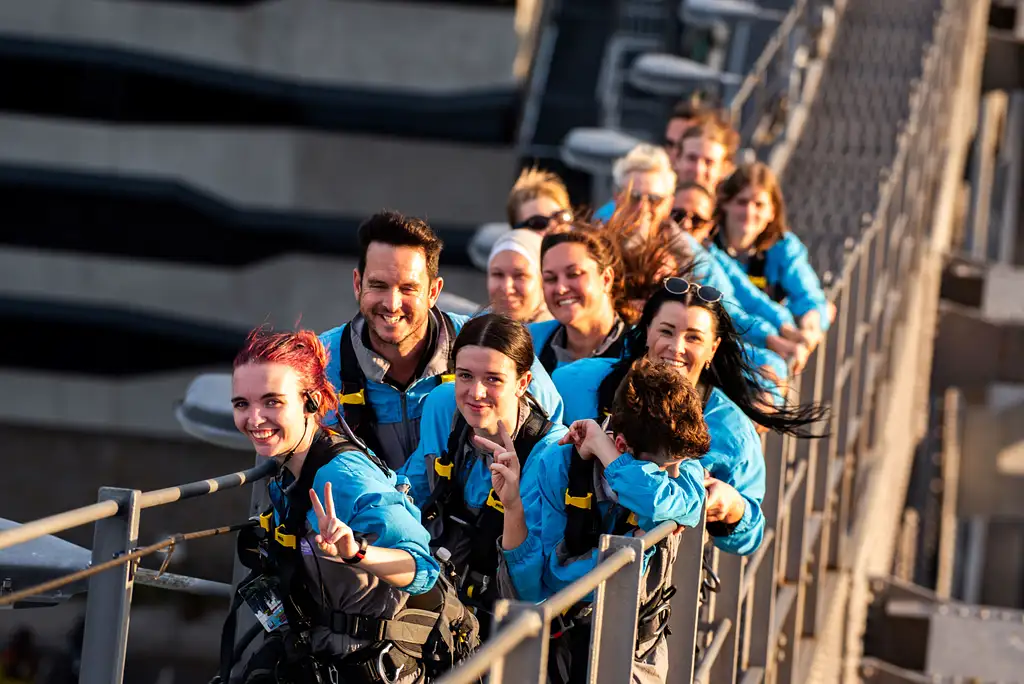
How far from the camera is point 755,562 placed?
16.5 feet

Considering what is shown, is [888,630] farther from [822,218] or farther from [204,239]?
[204,239]

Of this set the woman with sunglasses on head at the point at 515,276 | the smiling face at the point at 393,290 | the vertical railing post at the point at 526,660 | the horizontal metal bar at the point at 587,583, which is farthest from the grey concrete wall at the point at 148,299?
the vertical railing post at the point at 526,660

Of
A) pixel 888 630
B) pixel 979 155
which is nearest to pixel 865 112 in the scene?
pixel 888 630

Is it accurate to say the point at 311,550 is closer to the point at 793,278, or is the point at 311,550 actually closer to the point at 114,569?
the point at 114,569

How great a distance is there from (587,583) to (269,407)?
4.30 ft

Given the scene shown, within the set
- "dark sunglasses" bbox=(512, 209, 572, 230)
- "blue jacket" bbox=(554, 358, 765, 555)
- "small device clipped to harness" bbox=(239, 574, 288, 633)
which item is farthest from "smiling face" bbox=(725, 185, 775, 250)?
"small device clipped to harness" bbox=(239, 574, 288, 633)

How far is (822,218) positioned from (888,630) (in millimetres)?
3112

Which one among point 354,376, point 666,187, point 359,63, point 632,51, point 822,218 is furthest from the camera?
point 359,63

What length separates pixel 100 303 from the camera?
2264 centimetres

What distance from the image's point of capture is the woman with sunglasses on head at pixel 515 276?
198 inches

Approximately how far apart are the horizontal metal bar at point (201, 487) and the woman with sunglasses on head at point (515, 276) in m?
1.21

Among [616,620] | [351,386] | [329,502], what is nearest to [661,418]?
[616,620]

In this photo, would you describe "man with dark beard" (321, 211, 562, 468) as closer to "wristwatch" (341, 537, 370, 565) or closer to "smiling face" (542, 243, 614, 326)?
"smiling face" (542, 243, 614, 326)

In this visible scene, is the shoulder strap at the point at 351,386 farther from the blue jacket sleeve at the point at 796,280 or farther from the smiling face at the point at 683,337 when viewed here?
the blue jacket sleeve at the point at 796,280
